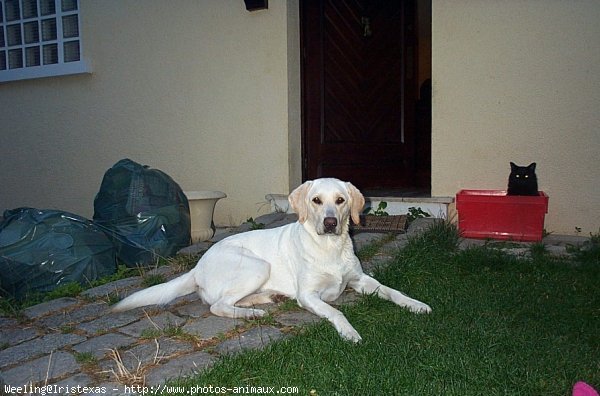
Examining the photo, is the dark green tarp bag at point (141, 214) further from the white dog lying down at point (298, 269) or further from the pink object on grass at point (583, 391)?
the pink object on grass at point (583, 391)

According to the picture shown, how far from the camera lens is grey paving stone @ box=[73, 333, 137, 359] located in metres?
2.51

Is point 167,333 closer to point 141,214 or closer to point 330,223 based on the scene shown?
point 330,223

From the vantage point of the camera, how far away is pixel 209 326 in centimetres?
279

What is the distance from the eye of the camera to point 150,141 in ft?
22.3

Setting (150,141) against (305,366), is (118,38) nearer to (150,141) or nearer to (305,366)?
(150,141)

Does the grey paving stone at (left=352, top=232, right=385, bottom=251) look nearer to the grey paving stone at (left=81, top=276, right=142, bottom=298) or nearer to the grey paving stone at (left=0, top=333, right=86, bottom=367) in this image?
the grey paving stone at (left=81, top=276, right=142, bottom=298)

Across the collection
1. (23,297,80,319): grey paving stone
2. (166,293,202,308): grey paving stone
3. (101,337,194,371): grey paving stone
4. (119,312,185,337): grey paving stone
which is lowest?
(23,297,80,319): grey paving stone

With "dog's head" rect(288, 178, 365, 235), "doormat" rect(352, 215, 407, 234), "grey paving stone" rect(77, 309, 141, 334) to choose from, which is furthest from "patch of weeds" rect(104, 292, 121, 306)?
"doormat" rect(352, 215, 407, 234)

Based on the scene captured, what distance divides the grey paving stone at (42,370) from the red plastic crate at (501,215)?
368 cm

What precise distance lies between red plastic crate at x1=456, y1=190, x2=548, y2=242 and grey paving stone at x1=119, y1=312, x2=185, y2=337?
3.04m

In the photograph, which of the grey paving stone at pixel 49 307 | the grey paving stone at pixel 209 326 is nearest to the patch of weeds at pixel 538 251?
the grey paving stone at pixel 209 326

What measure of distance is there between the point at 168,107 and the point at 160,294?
4.07m

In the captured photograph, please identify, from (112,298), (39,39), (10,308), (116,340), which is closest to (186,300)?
(112,298)

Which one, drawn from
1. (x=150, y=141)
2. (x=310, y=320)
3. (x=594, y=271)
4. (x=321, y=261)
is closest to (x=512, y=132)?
(x=594, y=271)
